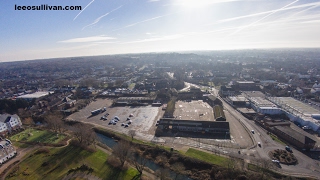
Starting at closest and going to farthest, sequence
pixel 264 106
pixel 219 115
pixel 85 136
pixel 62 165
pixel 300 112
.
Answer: pixel 62 165
pixel 85 136
pixel 219 115
pixel 300 112
pixel 264 106

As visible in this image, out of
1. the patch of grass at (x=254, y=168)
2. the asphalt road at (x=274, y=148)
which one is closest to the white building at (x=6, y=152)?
the patch of grass at (x=254, y=168)

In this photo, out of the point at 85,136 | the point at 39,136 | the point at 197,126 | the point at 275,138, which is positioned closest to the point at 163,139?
the point at 197,126

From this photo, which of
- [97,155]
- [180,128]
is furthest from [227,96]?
[97,155]

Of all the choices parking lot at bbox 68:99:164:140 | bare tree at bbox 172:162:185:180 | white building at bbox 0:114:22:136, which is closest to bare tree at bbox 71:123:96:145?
parking lot at bbox 68:99:164:140

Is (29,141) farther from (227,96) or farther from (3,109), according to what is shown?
(227,96)

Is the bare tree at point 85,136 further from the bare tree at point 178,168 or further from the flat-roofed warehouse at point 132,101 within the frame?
the flat-roofed warehouse at point 132,101

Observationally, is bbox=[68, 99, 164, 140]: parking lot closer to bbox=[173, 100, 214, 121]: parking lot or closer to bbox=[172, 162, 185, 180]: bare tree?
bbox=[173, 100, 214, 121]: parking lot

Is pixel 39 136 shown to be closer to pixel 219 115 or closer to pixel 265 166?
pixel 219 115
